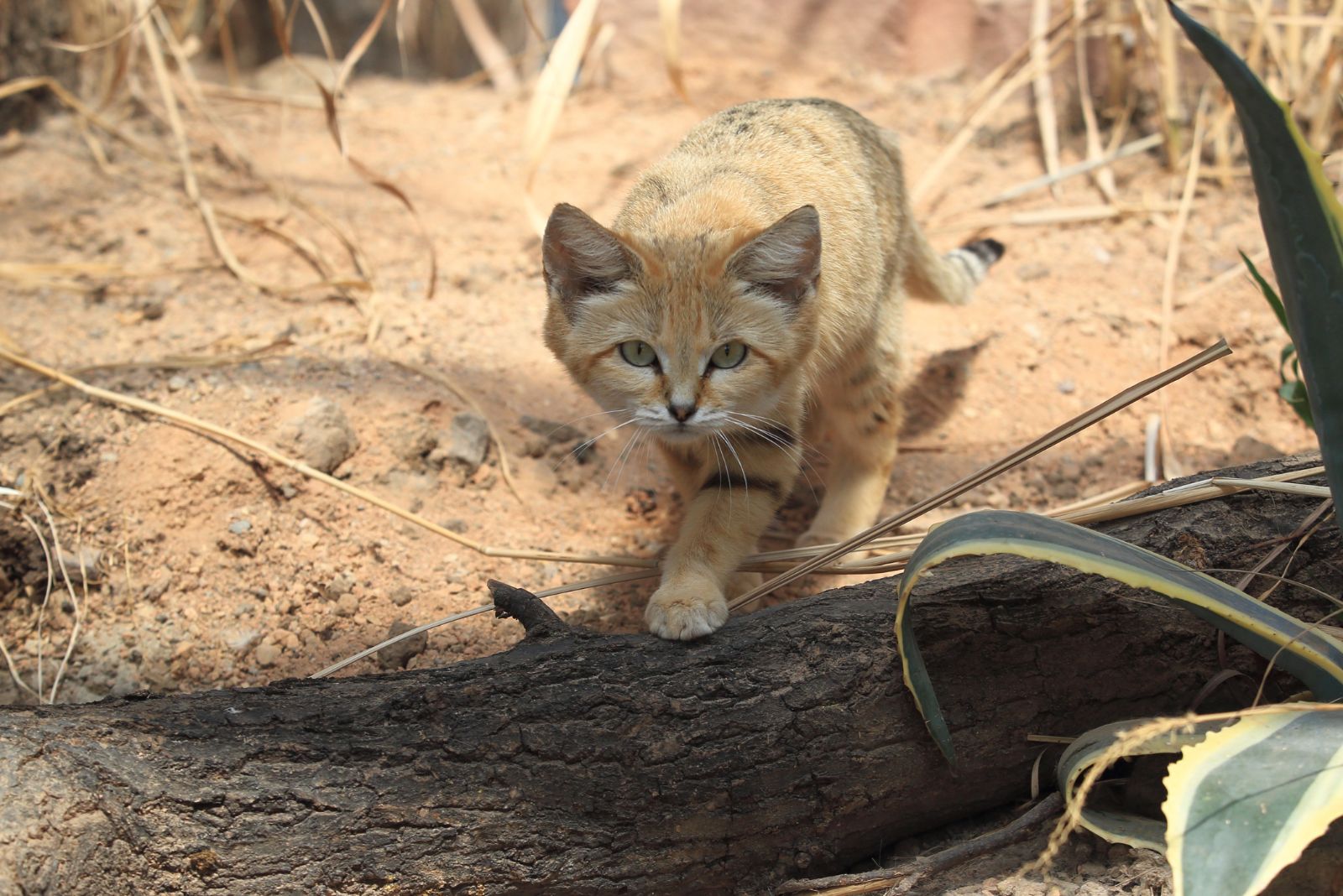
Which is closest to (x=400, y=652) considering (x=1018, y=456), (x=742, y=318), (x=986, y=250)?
(x=742, y=318)

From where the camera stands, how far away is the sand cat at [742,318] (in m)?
2.45

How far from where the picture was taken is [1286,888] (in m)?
1.80

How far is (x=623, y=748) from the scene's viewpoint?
1.83 metres

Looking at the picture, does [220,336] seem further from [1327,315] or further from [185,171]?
[1327,315]

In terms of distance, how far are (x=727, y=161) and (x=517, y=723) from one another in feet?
5.83

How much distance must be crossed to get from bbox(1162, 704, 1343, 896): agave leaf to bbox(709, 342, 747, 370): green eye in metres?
1.33

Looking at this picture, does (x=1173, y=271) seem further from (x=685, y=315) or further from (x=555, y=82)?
(x=685, y=315)

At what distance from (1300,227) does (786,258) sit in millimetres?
1100

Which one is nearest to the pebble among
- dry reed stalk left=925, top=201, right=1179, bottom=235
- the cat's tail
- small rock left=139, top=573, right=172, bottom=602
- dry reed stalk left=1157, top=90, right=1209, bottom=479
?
small rock left=139, top=573, right=172, bottom=602

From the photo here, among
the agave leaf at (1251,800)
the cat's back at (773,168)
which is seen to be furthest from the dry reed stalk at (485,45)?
the agave leaf at (1251,800)

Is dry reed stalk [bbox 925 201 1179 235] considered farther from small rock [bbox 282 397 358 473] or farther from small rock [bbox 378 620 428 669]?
small rock [bbox 378 620 428 669]

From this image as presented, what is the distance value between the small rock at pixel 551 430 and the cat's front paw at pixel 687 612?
50.6 inches

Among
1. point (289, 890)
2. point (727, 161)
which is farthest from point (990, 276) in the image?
point (289, 890)

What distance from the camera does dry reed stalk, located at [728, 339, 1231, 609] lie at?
1.93 m
